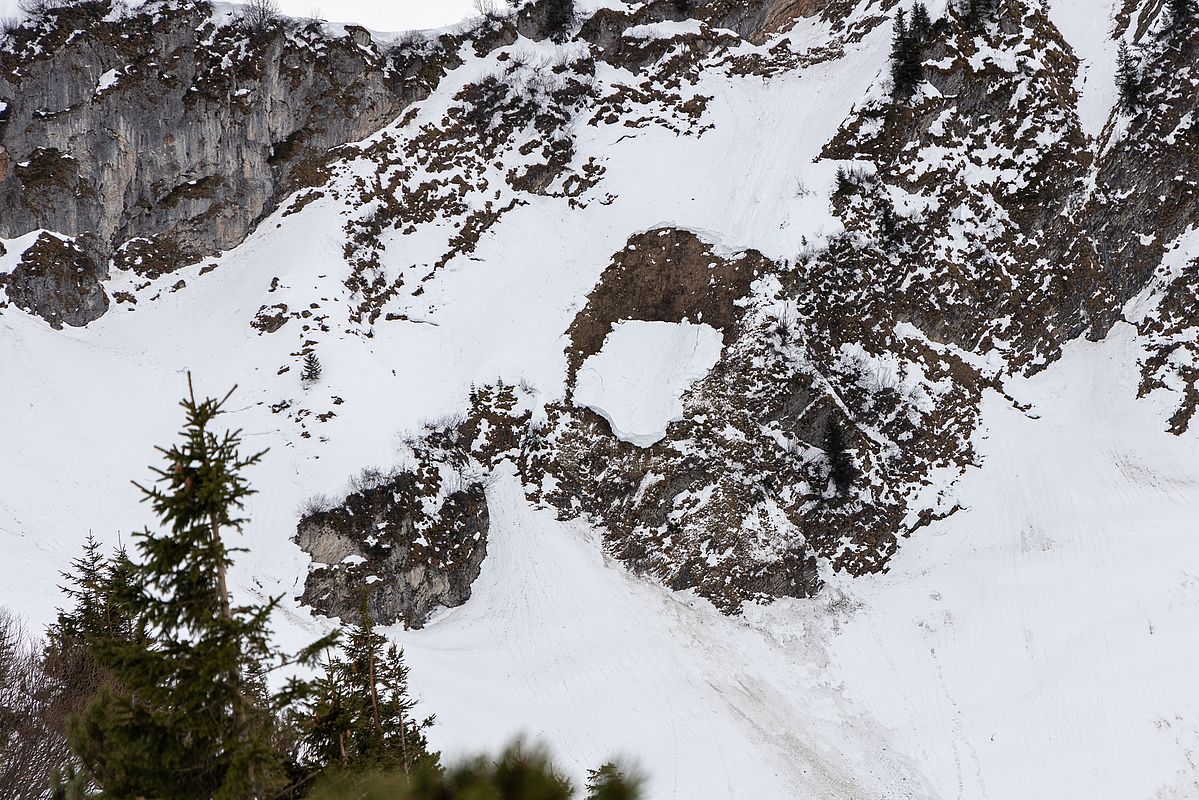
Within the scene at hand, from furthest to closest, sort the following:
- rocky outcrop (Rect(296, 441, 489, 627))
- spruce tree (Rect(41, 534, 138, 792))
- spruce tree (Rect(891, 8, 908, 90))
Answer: spruce tree (Rect(891, 8, 908, 90)) → rocky outcrop (Rect(296, 441, 489, 627)) → spruce tree (Rect(41, 534, 138, 792))

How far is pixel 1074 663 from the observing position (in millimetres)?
23188

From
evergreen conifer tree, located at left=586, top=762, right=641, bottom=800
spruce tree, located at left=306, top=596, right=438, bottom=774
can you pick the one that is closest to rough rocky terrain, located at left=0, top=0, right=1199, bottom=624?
spruce tree, located at left=306, top=596, right=438, bottom=774

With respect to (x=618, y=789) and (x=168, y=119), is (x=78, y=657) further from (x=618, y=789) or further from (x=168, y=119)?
(x=168, y=119)

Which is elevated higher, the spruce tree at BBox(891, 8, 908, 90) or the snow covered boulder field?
the spruce tree at BBox(891, 8, 908, 90)

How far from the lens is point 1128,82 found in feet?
110

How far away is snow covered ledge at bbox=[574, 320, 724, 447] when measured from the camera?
98.1 ft

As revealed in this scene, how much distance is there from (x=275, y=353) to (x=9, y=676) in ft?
63.2

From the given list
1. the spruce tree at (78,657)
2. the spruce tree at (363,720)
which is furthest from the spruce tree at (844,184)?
the spruce tree at (78,657)

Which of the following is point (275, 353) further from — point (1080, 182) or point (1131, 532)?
point (1080, 182)

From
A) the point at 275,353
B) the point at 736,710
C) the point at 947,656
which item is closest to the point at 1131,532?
the point at 947,656

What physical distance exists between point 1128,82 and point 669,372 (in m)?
28.0

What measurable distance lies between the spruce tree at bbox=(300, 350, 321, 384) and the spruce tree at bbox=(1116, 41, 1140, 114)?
41388 millimetres

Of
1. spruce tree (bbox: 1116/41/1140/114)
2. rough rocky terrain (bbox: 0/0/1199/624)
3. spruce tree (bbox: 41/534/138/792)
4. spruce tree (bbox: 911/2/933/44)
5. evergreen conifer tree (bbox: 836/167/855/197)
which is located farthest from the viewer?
spruce tree (bbox: 911/2/933/44)

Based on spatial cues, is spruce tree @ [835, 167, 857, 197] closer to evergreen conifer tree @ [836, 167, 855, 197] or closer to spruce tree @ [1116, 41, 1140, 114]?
evergreen conifer tree @ [836, 167, 855, 197]
